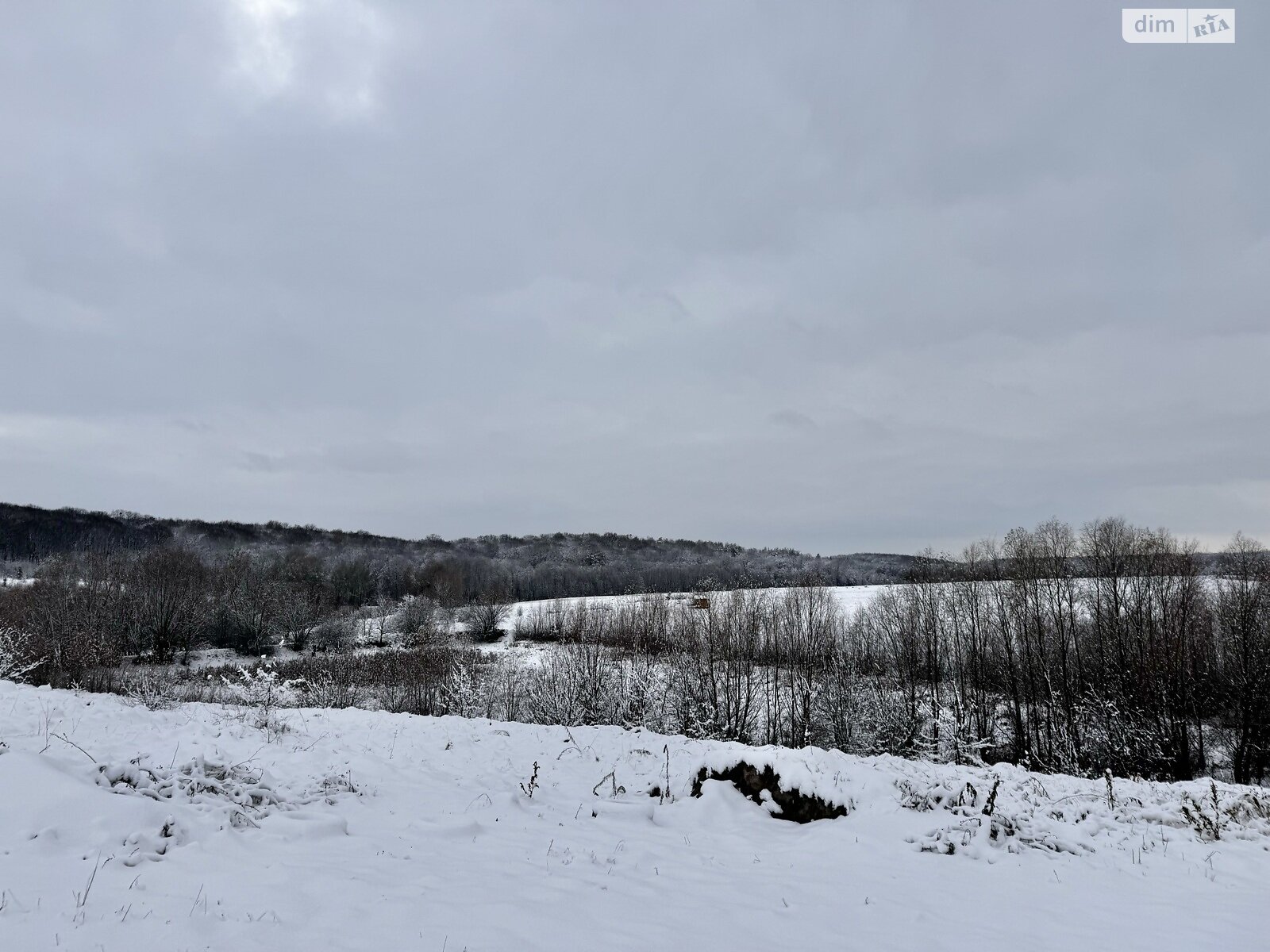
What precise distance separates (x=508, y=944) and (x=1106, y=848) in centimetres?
826

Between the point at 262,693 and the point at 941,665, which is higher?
the point at 262,693

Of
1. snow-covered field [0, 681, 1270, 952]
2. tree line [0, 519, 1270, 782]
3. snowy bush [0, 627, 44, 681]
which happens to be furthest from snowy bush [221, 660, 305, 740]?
A: snow-covered field [0, 681, 1270, 952]

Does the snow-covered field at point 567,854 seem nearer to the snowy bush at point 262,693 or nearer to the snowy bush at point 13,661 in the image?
the snowy bush at point 262,693

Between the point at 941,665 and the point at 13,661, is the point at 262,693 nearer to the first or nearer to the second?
the point at 13,661

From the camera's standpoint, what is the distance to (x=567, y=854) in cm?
732

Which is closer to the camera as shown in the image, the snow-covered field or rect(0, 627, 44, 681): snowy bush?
the snow-covered field

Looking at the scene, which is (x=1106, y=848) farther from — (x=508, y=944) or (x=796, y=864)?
(x=508, y=944)

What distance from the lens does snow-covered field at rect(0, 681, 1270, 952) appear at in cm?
500

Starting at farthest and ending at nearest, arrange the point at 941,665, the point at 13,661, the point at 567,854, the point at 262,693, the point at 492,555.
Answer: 1. the point at 492,555
2. the point at 941,665
3. the point at 262,693
4. the point at 13,661
5. the point at 567,854

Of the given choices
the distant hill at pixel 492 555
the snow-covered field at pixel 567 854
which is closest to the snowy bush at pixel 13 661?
the snow-covered field at pixel 567 854

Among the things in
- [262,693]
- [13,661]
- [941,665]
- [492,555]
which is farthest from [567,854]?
[492,555]

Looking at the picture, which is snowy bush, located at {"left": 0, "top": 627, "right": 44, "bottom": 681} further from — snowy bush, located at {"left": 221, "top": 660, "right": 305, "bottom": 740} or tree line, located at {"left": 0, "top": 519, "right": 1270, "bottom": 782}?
snowy bush, located at {"left": 221, "top": 660, "right": 305, "bottom": 740}

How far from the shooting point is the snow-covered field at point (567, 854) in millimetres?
4996

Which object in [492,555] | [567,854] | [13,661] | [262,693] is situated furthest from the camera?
[492,555]
